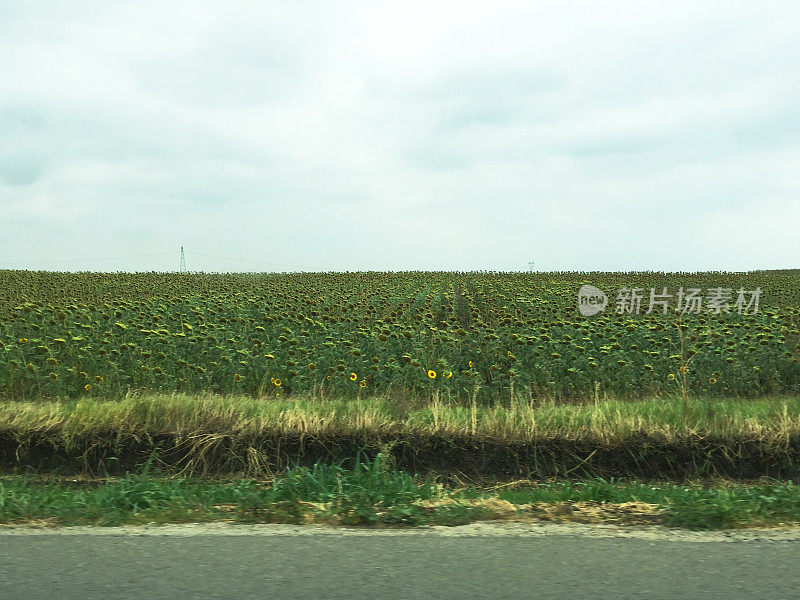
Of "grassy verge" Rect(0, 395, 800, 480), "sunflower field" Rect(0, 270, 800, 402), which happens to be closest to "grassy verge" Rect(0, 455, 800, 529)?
"grassy verge" Rect(0, 395, 800, 480)

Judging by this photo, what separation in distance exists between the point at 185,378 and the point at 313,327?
3259mm

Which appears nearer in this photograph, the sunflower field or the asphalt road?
the asphalt road

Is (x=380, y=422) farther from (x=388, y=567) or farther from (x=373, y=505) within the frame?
(x=388, y=567)

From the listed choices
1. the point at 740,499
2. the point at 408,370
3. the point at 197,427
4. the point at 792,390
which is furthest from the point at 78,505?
the point at 792,390

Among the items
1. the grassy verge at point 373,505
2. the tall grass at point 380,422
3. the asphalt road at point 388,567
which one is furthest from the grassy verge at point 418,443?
the asphalt road at point 388,567

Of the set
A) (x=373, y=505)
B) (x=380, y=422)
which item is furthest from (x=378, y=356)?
(x=373, y=505)

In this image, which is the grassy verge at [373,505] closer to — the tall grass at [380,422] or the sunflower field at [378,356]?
the tall grass at [380,422]

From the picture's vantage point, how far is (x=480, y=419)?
6566mm

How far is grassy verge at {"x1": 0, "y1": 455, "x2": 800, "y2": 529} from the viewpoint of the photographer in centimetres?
434

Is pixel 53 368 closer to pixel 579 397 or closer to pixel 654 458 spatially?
pixel 579 397

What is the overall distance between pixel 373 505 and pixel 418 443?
174 cm

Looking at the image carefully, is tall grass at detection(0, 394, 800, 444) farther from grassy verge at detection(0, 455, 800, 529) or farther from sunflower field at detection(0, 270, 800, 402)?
grassy verge at detection(0, 455, 800, 529)

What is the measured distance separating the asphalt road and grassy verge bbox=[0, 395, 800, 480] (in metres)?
2.09

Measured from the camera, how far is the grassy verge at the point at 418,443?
244 inches
